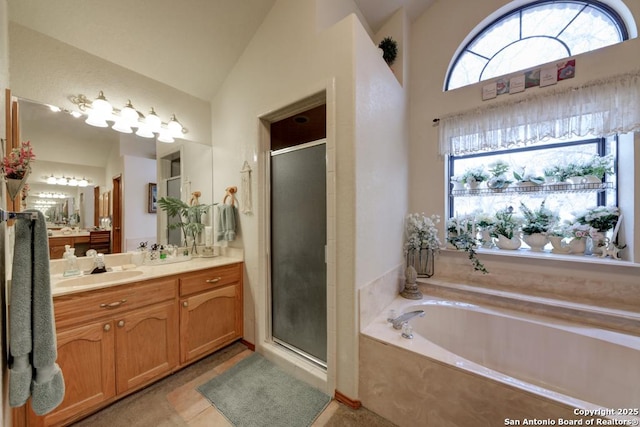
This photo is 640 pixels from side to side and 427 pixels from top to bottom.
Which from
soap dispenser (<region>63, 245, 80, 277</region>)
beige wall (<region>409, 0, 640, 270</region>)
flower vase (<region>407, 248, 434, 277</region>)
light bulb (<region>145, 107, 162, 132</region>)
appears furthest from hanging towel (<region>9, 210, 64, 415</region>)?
beige wall (<region>409, 0, 640, 270</region>)

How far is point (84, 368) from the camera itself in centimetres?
141

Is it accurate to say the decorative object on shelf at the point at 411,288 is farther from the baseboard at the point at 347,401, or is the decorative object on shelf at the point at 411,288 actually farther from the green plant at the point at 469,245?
the baseboard at the point at 347,401

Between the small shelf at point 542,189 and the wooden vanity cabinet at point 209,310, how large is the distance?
2.40m

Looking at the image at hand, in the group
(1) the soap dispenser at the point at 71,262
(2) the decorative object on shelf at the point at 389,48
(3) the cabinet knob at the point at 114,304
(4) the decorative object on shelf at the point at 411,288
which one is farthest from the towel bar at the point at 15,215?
(2) the decorative object on shelf at the point at 389,48

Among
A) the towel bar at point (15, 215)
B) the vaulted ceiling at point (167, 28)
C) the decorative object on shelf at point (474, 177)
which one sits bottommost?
the towel bar at point (15, 215)

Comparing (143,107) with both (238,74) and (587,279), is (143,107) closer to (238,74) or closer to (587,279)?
(238,74)

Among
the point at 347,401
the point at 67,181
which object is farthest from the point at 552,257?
the point at 67,181

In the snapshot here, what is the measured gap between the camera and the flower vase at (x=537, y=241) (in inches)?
79.5

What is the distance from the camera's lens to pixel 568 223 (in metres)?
1.96

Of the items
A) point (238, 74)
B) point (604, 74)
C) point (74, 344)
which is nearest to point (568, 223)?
point (604, 74)

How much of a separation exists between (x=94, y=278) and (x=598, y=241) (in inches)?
152

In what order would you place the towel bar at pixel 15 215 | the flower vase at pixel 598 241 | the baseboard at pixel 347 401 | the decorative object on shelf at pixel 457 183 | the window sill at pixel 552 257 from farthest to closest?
the decorative object on shelf at pixel 457 183 < the flower vase at pixel 598 241 < the window sill at pixel 552 257 < the baseboard at pixel 347 401 < the towel bar at pixel 15 215

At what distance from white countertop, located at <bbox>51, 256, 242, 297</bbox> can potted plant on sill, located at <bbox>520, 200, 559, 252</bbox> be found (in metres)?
2.67

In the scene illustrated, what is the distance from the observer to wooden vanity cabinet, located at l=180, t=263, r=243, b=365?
1875 mm
